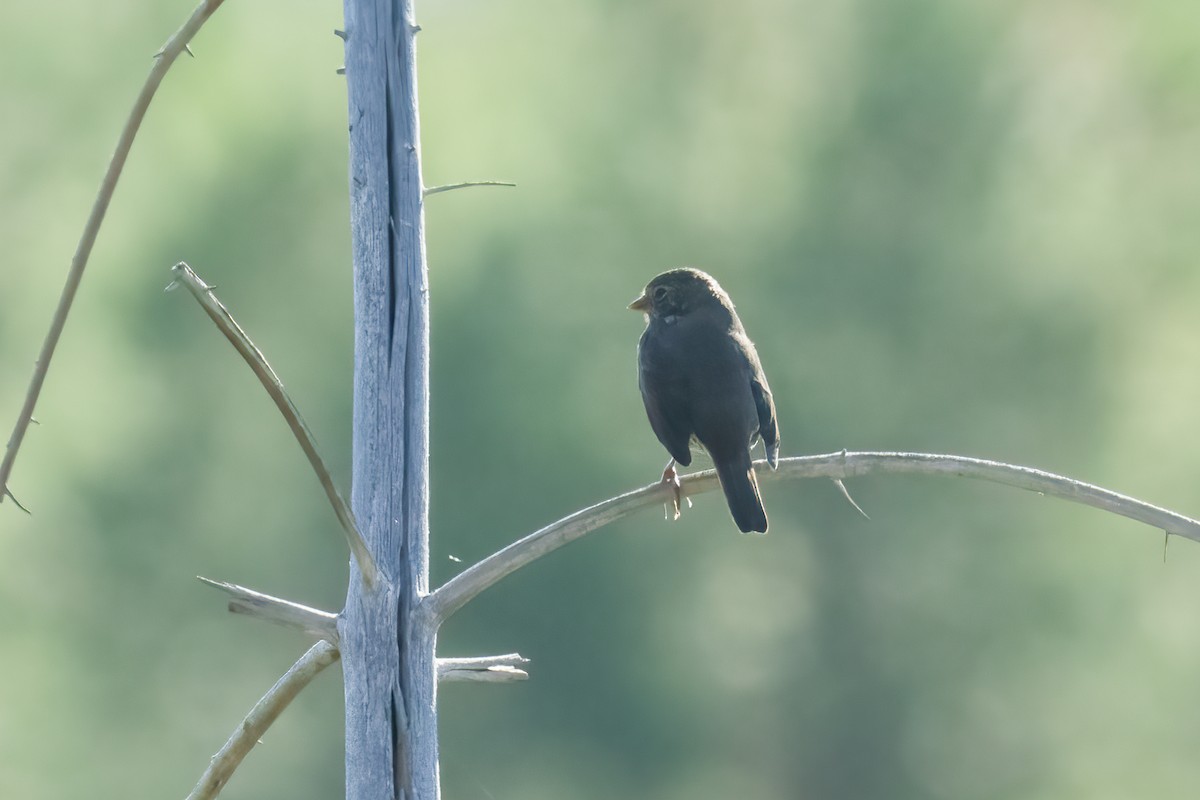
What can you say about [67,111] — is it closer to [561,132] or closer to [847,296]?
[561,132]

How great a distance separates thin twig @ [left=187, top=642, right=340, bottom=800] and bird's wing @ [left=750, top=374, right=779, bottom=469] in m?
2.53

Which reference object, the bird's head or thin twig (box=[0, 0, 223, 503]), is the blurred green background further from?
thin twig (box=[0, 0, 223, 503])

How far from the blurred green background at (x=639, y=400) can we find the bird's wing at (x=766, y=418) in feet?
23.9

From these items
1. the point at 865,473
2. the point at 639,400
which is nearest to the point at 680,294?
the point at 865,473

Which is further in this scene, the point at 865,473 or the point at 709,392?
the point at 709,392

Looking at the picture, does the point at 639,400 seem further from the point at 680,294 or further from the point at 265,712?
the point at 265,712

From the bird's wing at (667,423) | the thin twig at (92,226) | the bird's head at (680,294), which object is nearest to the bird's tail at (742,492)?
the bird's wing at (667,423)

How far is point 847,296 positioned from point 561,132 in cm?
310

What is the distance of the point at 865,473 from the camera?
111 inches

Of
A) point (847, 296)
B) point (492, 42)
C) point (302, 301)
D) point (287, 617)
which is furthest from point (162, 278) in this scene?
point (287, 617)

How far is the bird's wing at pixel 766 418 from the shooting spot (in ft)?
16.0

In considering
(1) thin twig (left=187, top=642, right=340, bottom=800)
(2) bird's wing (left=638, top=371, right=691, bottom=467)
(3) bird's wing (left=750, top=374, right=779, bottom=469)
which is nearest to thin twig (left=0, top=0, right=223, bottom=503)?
(1) thin twig (left=187, top=642, right=340, bottom=800)

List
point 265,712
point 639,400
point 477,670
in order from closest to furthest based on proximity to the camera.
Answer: point 265,712 < point 477,670 < point 639,400

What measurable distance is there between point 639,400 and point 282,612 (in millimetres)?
10704
